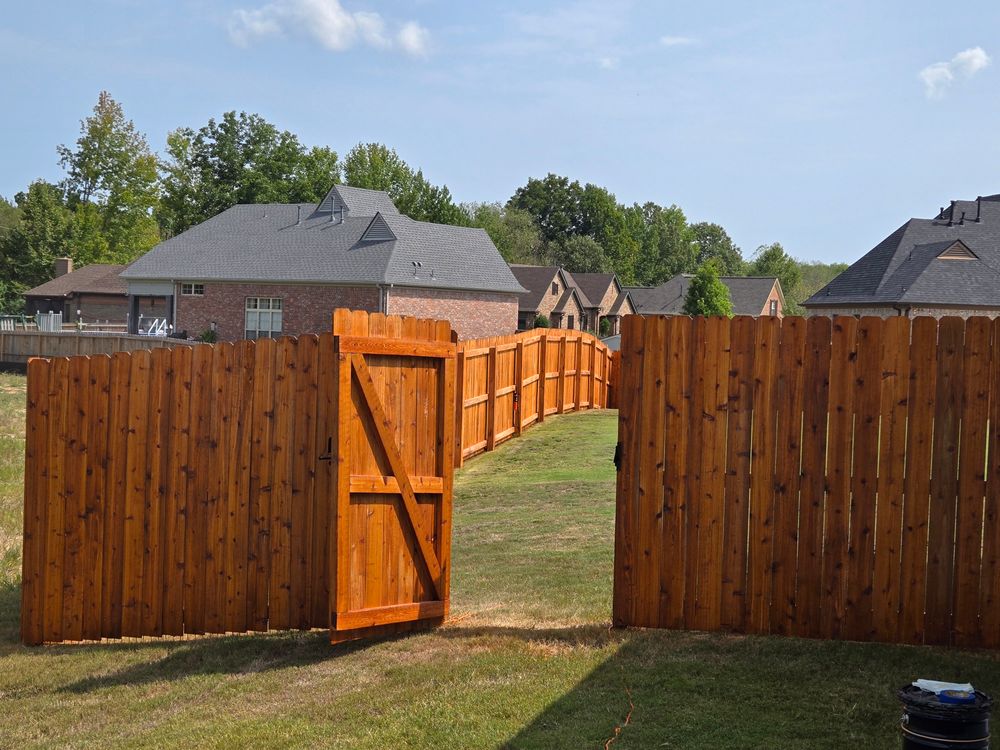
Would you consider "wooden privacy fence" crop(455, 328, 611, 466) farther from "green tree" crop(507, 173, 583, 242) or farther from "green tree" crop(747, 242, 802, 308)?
"green tree" crop(507, 173, 583, 242)

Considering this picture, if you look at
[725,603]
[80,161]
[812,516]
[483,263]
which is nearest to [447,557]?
[725,603]

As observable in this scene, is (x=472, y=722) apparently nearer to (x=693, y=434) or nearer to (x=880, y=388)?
(x=693, y=434)

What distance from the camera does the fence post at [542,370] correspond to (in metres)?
21.3

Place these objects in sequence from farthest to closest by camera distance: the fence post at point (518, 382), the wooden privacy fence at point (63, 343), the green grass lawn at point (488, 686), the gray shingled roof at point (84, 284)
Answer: the gray shingled roof at point (84, 284)
the wooden privacy fence at point (63, 343)
the fence post at point (518, 382)
the green grass lawn at point (488, 686)

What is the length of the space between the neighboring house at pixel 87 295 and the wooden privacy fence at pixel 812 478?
2701 inches

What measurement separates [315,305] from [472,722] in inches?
1760

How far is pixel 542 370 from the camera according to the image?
21422 mm

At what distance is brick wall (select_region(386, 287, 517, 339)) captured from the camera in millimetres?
48750

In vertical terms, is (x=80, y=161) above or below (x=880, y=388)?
above

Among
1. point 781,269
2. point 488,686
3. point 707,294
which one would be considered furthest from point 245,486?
point 781,269

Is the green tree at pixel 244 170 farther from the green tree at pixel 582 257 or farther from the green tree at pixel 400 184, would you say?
the green tree at pixel 582 257

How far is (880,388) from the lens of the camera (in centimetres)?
632

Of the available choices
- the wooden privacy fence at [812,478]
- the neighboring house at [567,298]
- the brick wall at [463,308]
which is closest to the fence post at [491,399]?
the wooden privacy fence at [812,478]

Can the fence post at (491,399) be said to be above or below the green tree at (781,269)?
below
